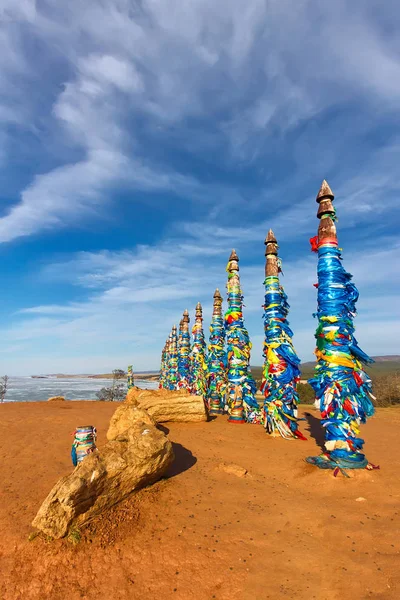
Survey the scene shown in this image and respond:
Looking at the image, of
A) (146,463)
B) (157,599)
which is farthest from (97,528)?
(157,599)

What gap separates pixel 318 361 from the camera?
8344 millimetres

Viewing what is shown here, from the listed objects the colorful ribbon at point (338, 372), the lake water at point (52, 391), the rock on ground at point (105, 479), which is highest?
the colorful ribbon at point (338, 372)

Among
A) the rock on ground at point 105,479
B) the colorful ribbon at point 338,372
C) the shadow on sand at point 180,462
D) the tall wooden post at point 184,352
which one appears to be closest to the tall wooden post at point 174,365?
the tall wooden post at point 184,352

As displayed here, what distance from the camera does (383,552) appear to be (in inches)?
171

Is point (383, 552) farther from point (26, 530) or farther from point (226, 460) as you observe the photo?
point (26, 530)

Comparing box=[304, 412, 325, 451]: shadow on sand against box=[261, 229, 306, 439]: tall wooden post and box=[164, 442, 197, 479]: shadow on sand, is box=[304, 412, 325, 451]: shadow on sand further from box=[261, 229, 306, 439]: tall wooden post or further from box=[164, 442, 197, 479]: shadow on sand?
box=[164, 442, 197, 479]: shadow on sand

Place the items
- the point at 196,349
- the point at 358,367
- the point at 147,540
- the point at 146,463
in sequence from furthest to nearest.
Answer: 1. the point at 196,349
2. the point at 358,367
3. the point at 146,463
4. the point at 147,540

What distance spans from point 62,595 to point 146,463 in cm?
233

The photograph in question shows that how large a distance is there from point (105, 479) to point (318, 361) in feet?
19.1

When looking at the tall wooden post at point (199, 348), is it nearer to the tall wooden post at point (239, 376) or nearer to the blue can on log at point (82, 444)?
the tall wooden post at point (239, 376)

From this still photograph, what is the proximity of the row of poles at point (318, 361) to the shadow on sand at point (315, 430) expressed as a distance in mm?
797

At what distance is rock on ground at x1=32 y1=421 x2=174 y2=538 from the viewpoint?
4.73 metres

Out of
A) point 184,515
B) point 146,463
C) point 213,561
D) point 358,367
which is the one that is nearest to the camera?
point 213,561

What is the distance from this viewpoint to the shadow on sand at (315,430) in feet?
36.0
